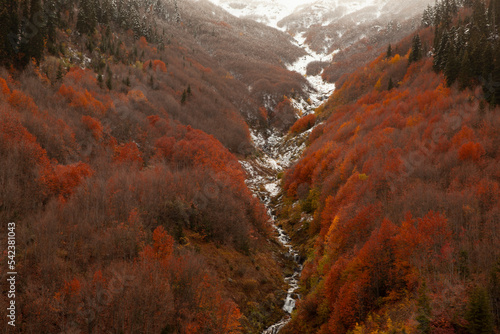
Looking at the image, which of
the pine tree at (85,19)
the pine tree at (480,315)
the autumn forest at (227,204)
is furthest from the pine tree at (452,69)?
the pine tree at (85,19)

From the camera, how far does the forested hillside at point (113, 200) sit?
13.8 m

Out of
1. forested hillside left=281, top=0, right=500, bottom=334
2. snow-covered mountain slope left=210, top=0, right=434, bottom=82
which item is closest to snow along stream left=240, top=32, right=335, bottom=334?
forested hillside left=281, top=0, right=500, bottom=334

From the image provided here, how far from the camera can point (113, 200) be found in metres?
21.9

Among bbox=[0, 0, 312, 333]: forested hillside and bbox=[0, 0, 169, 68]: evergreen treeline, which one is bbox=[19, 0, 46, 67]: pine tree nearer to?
bbox=[0, 0, 169, 68]: evergreen treeline

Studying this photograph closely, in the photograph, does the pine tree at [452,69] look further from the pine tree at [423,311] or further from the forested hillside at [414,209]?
the pine tree at [423,311]

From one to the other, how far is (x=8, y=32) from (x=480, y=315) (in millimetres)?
50272

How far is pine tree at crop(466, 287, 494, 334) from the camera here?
10.2 m

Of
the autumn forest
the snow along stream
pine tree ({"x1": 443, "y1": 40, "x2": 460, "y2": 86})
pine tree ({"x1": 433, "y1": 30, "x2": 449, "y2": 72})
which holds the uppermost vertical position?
pine tree ({"x1": 433, "y1": 30, "x2": 449, "y2": 72})

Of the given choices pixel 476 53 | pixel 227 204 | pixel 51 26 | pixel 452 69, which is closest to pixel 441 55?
pixel 452 69

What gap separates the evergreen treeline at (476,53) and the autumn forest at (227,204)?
1.05 ft

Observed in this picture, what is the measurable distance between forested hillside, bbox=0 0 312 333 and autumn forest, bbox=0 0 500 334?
135 mm

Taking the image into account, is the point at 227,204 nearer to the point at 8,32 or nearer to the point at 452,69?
the point at 8,32

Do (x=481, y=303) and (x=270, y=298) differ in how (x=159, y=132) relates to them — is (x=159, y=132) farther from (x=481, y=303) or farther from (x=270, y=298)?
(x=481, y=303)

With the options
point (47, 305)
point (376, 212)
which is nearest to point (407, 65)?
point (376, 212)
